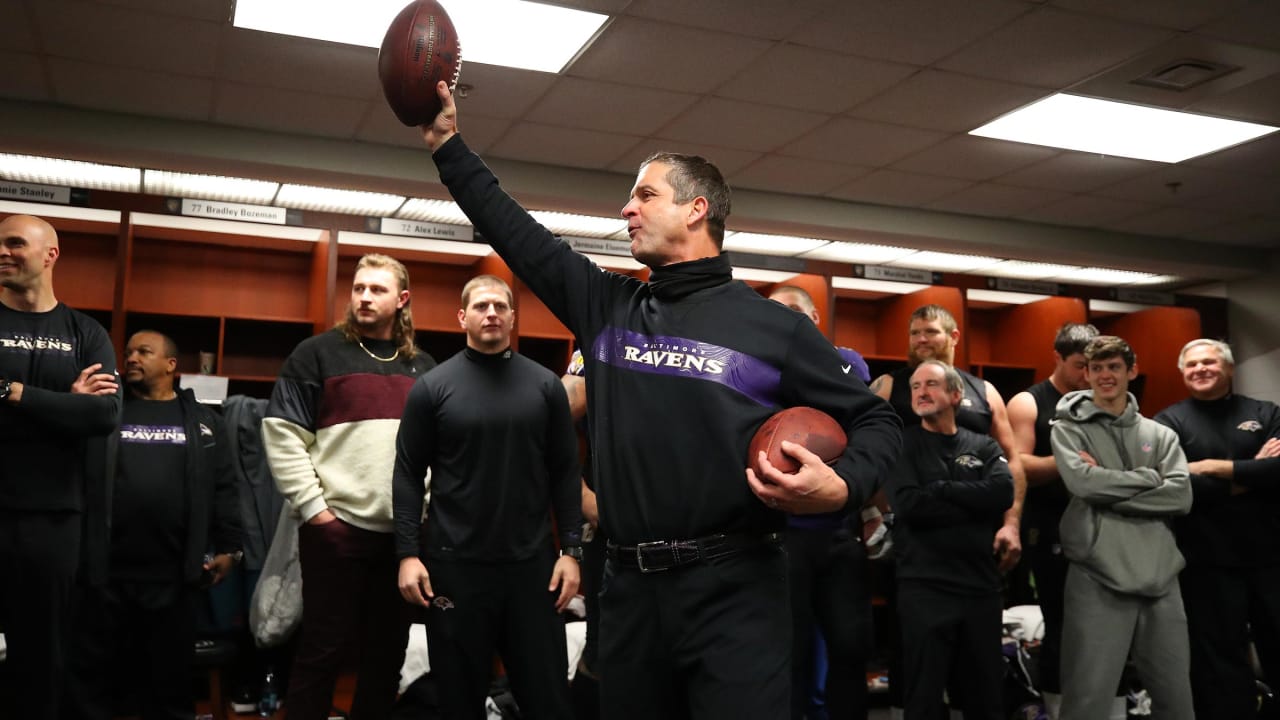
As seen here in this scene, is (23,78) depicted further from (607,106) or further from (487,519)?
(487,519)

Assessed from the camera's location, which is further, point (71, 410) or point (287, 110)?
point (287, 110)

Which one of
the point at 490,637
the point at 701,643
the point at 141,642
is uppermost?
the point at 701,643

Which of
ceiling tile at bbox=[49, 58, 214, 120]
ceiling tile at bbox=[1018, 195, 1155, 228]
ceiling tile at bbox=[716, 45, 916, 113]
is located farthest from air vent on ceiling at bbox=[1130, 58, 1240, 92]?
ceiling tile at bbox=[49, 58, 214, 120]

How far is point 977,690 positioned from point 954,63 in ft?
9.13

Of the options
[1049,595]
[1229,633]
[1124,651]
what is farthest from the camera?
[1049,595]

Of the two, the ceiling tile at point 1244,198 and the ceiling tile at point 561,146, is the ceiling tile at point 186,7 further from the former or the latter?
the ceiling tile at point 1244,198

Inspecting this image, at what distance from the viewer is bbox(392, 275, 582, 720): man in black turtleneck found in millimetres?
2859

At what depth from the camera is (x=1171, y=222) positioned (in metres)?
7.34

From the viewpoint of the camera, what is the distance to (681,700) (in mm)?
1773

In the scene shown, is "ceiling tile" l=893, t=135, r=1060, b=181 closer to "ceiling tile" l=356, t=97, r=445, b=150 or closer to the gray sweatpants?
"ceiling tile" l=356, t=97, r=445, b=150

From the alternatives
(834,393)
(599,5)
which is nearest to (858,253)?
(599,5)

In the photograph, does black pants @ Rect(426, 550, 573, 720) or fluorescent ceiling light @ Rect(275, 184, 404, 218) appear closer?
black pants @ Rect(426, 550, 573, 720)

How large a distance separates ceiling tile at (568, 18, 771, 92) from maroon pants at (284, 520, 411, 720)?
2462 mm

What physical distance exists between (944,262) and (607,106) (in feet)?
13.6
